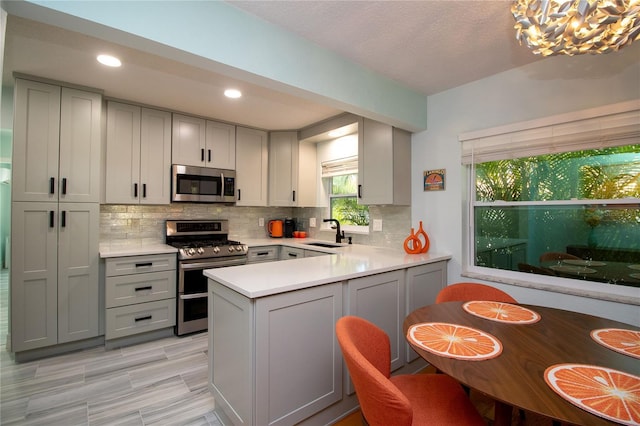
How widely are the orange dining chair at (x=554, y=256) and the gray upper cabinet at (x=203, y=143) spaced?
3387 mm

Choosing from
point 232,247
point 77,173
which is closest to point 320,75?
point 232,247

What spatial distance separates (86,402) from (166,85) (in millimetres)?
2536


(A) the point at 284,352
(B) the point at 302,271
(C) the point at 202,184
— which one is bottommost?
(A) the point at 284,352

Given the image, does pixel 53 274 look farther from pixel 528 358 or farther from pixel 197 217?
pixel 528 358

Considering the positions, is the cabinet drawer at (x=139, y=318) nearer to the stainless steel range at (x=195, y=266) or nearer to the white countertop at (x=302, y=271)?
the stainless steel range at (x=195, y=266)

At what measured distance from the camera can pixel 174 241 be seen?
3520 mm

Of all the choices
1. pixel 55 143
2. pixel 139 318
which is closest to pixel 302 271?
pixel 139 318

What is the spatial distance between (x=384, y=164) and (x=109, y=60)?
243cm

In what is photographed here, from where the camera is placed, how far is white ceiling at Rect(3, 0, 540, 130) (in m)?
1.69

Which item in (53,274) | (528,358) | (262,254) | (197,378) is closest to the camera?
(528,358)

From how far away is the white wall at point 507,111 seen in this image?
1.92 meters

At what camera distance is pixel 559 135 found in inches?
83.6

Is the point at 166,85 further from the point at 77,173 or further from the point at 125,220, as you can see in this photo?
the point at 125,220

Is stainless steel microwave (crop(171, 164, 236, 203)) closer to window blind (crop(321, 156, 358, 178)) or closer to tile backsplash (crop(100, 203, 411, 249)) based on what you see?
tile backsplash (crop(100, 203, 411, 249))
